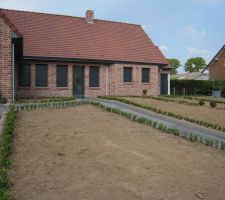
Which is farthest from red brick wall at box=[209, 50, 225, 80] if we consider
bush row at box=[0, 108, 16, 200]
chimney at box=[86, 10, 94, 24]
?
bush row at box=[0, 108, 16, 200]

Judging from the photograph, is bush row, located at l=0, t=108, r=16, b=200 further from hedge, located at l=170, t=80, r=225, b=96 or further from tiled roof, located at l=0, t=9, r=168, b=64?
hedge, located at l=170, t=80, r=225, b=96

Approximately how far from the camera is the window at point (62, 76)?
26.4 metres

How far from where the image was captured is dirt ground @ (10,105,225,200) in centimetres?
687

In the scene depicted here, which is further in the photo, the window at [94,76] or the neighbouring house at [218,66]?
the neighbouring house at [218,66]

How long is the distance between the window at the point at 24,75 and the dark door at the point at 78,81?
11.4 feet

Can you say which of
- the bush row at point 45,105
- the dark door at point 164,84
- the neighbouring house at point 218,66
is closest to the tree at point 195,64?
the neighbouring house at point 218,66

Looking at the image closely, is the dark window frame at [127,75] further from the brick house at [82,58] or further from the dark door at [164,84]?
the dark door at [164,84]

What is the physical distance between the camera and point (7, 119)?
12836 millimetres

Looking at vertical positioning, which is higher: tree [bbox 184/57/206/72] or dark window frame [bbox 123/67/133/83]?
tree [bbox 184/57/206/72]

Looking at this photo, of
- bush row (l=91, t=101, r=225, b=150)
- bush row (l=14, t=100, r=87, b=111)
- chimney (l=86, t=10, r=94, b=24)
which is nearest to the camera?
bush row (l=91, t=101, r=225, b=150)

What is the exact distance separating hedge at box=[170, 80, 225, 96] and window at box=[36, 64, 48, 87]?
16.0m

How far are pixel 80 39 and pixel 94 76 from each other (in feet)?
10.3

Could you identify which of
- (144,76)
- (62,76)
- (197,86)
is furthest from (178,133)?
(197,86)

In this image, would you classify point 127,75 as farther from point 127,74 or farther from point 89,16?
point 89,16
